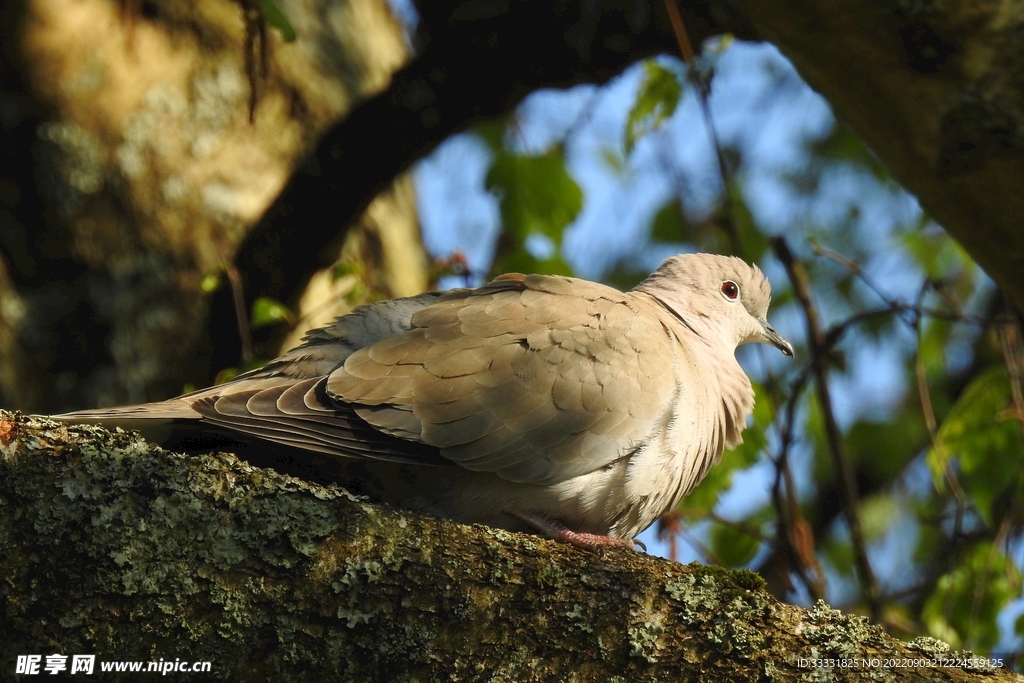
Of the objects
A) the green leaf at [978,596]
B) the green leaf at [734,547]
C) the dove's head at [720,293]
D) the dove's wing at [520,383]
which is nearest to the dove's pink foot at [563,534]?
the dove's wing at [520,383]

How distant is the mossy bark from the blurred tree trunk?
7.28 feet

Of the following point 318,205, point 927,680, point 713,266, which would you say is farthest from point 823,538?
point 927,680

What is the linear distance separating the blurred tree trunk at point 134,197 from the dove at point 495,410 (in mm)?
1095

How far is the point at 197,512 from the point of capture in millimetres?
2092

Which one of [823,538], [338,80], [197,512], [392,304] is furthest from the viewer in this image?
[823,538]

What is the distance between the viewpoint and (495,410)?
10.3 feet

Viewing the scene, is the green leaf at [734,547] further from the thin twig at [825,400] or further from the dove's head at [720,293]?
the dove's head at [720,293]

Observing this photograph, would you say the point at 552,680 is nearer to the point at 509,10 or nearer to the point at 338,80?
the point at 509,10

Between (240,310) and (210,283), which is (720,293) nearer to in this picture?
(240,310)

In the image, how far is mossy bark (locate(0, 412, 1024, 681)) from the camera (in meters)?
1.98

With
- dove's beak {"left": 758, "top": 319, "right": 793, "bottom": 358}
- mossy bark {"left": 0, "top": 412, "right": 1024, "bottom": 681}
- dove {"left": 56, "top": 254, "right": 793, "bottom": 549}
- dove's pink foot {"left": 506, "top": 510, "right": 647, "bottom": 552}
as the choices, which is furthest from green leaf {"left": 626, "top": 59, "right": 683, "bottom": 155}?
mossy bark {"left": 0, "top": 412, "right": 1024, "bottom": 681}

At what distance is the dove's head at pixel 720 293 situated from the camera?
4.18 meters

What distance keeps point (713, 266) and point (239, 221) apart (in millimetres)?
2145

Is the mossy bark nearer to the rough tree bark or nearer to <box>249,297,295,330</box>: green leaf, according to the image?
the rough tree bark
